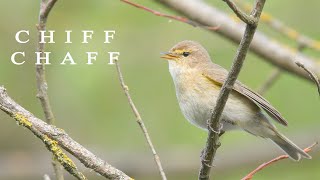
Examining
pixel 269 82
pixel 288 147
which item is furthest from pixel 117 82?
pixel 288 147

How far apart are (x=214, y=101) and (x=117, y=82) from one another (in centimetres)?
299

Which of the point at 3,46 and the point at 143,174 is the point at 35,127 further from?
the point at 3,46

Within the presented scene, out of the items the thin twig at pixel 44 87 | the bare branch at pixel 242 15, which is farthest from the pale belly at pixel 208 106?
the bare branch at pixel 242 15

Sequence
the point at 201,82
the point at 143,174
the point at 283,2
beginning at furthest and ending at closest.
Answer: the point at 283,2 < the point at 143,174 < the point at 201,82

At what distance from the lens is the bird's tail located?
4500mm

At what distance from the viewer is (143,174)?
6.12 m

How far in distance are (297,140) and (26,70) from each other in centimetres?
262

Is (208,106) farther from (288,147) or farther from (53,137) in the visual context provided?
(53,137)

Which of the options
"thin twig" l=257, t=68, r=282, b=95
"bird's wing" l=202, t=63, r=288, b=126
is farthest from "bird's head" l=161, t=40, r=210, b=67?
"thin twig" l=257, t=68, r=282, b=95

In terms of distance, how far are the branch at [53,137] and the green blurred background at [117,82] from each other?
3616mm

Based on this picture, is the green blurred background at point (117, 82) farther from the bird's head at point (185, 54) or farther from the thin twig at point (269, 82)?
the bird's head at point (185, 54)

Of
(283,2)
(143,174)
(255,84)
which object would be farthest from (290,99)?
(143,174)

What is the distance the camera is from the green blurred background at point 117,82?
22.7 feet

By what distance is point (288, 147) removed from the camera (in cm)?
464
